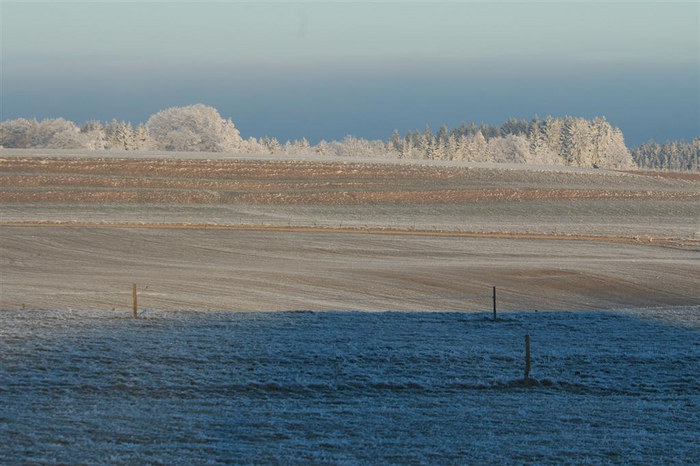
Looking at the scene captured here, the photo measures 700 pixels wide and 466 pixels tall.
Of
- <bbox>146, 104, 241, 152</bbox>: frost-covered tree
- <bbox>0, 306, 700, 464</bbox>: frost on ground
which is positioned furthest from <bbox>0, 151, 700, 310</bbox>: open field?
<bbox>146, 104, 241, 152</bbox>: frost-covered tree

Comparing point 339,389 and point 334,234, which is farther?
point 334,234

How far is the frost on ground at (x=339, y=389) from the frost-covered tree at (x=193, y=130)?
→ 8497 centimetres

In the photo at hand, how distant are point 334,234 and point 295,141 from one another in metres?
144

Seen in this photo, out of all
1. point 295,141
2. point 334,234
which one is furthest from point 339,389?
point 295,141

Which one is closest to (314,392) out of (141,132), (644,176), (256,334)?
(256,334)

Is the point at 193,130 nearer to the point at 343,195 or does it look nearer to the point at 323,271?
the point at 343,195

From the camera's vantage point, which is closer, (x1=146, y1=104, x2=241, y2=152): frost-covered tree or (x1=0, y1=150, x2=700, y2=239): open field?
(x1=0, y1=150, x2=700, y2=239): open field

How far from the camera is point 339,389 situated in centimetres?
1487

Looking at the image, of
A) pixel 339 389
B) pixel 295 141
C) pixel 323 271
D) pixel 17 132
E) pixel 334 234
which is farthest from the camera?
pixel 295 141

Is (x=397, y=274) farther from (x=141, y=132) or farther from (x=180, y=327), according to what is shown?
(x=141, y=132)

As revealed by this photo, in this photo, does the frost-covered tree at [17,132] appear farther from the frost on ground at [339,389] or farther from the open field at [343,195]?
the frost on ground at [339,389]

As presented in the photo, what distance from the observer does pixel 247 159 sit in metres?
75.9

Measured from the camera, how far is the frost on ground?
1158 cm

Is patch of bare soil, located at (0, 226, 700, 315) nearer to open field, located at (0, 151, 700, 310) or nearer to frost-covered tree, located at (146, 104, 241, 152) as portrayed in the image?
open field, located at (0, 151, 700, 310)
